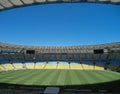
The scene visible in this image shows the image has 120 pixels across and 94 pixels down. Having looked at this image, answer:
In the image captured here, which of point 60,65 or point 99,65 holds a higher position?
point 60,65

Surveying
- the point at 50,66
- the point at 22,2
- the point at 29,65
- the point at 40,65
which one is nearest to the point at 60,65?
the point at 50,66

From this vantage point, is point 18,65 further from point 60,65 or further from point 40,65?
point 60,65

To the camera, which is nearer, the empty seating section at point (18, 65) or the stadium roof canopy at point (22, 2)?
the stadium roof canopy at point (22, 2)

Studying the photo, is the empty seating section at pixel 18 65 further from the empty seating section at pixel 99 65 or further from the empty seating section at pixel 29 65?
the empty seating section at pixel 99 65

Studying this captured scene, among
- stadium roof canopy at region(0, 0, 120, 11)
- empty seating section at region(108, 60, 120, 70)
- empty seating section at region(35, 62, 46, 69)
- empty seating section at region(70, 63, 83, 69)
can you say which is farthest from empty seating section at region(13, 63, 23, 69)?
stadium roof canopy at region(0, 0, 120, 11)

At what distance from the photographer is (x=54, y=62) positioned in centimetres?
7056

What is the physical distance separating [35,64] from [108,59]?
21.5 metres

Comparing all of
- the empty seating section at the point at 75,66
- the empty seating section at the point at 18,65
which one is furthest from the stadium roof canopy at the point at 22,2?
the empty seating section at the point at 75,66

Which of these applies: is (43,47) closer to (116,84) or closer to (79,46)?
(79,46)

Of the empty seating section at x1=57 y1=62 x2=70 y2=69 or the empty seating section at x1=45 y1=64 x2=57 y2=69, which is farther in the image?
the empty seating section at x1=57 y1=62 x2=70 y2=69

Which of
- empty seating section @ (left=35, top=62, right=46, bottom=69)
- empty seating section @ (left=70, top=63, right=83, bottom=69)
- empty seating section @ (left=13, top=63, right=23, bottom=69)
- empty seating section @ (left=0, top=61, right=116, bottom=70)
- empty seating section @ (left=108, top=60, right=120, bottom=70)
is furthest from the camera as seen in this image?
empty seating section @ (left=35, top=62, right=46, bottom=69)

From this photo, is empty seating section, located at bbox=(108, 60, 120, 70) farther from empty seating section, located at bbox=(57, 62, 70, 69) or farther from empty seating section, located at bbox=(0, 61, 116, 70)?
empty seating section, located at bbox=(57, 62, 70, 69)

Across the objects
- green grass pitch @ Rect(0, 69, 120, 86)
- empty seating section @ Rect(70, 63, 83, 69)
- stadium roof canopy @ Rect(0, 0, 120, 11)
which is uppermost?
stadium roof canopy @ Rect(0, 0, 120, 11)

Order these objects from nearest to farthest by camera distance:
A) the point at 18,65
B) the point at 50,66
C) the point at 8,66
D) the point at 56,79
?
1. the point at 56,79
2. the point at 8,66
3. the point at 18,65
4. the point at 50,66
